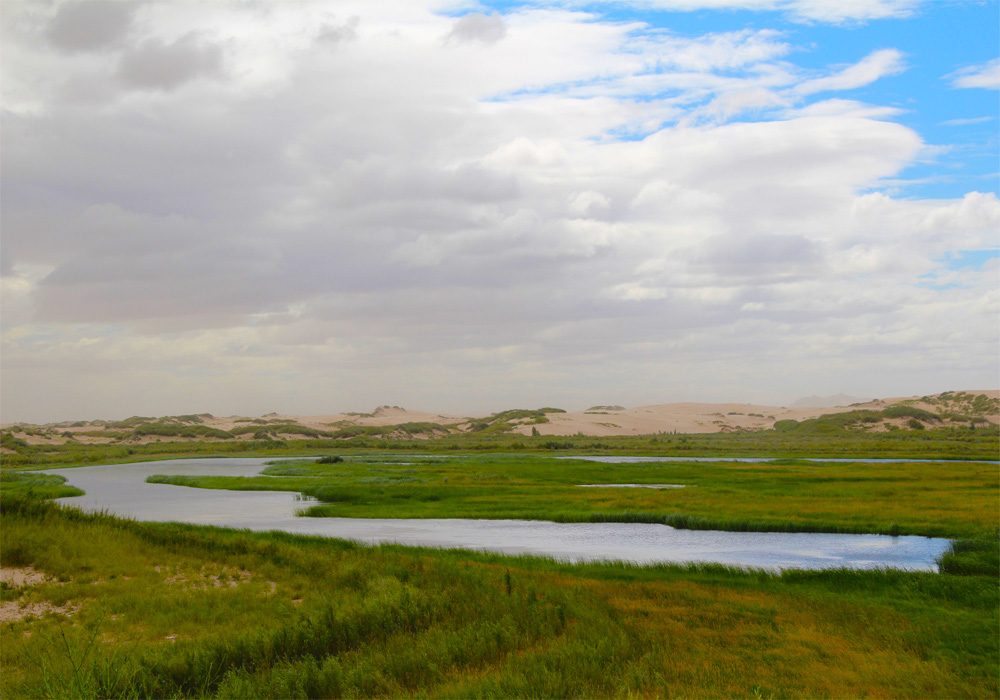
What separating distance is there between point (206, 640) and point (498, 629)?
5.46 meters

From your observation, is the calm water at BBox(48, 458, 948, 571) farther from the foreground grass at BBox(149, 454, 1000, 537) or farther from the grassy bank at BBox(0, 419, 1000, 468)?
the grassy bank at BBox(0, 419, 1000, 468)

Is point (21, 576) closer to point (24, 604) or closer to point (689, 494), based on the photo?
point (24, 604)

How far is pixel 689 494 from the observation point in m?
38.3

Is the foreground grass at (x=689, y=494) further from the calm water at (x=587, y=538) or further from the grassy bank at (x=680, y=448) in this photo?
the grassy bank at (x=680, y=448)

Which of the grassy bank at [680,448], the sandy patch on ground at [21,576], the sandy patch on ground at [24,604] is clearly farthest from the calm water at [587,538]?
the grassy bank at [680,448]

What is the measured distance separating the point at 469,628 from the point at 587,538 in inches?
557

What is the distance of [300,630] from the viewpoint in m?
13.2

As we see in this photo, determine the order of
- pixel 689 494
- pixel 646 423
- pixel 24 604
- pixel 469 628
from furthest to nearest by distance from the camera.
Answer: pixel 646 423 < pixel 689 494 < pixel 24 604 < pixel 469 628

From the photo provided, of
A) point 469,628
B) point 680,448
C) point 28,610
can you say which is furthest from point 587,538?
point 680,448

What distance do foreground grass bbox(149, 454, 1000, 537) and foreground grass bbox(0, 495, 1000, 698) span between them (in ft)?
36.4

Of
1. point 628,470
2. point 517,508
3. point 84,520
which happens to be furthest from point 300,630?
point 628,470

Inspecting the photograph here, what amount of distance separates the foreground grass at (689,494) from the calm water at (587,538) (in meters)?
1.22

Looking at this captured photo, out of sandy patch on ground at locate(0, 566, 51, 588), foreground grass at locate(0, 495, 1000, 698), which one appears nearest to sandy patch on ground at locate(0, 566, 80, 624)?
sandy patch on ground at locate(0, 566, 51, 588)

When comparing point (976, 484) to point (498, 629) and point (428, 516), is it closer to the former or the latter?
point (428, 516)
